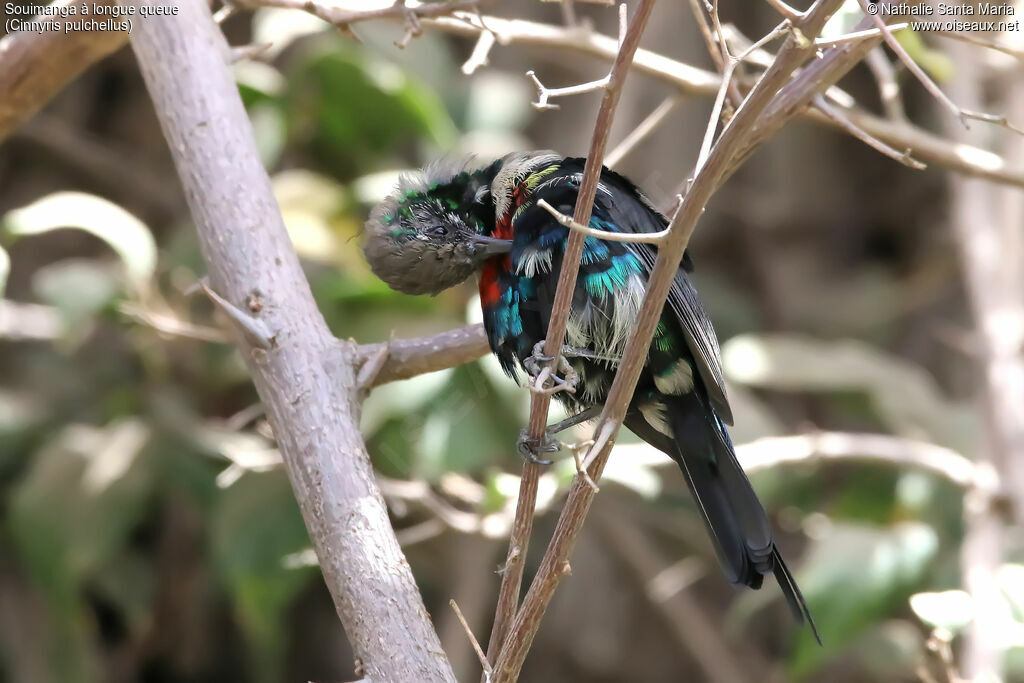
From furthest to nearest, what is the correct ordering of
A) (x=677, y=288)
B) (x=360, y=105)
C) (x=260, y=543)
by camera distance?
(x=360, y=105) → (x=260, y=543) → (x=677, y=288)

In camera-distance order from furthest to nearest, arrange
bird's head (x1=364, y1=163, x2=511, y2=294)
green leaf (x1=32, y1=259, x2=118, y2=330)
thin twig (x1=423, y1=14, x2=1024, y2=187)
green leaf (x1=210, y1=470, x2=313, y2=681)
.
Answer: green leaf (x1=210, y1=470, x2=313, y2=681) < green leaf (x1=32, y1=259, x2=118, y2=330) < thin twig (x1=423, y1=14, x2=1024, y2=187) < bird's head (x1=364, y1=163, x2=511, y2=294)

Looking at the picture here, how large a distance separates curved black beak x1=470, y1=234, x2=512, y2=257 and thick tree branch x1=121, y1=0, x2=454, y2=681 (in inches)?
14.6

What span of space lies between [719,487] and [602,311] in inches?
17.2

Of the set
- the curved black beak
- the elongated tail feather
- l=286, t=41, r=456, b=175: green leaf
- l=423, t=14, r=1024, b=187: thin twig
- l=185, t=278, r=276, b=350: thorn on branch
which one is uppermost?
l=286, t=41, r=456, b=175: green leaf

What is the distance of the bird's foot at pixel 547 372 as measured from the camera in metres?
1.55

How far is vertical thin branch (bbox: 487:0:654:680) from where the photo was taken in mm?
1346

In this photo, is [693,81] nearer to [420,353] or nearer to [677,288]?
[677,288]

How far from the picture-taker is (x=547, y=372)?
1.55 m

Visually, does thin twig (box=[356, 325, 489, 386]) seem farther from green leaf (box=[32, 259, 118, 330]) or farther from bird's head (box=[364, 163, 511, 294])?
green leaf (box=[32, 259, 118, 330])

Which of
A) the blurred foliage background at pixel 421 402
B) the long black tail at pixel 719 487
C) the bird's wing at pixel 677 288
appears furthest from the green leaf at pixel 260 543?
the bird's wing at pixel 677 288

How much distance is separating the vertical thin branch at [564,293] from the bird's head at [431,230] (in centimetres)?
70

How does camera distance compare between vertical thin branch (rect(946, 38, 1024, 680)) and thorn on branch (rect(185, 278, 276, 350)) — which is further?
vertical thin branch (rect(946, 38, 1024, 680))

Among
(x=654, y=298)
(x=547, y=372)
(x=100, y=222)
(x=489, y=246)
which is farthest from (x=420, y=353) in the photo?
(x=100, y=222)

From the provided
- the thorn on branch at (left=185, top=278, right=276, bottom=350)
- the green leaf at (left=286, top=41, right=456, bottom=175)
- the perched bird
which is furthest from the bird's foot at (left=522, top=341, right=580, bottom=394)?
the green leaf at (left=286, top=41, right=456, bottom=175)
